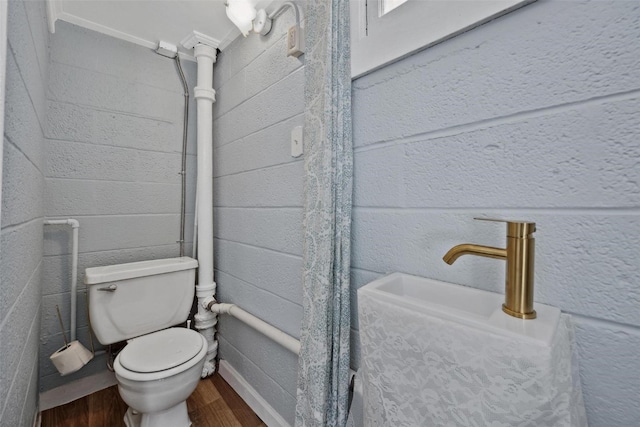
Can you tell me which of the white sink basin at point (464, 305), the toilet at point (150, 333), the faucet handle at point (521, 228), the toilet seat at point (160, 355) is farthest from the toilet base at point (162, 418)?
the faucet handle at point (521, 228)

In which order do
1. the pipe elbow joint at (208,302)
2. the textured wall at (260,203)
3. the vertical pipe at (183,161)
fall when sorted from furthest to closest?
1. the vertical pipe at (183,161)
2. the pipe elbow joint at (208,302)
3. the textured wall at (260,203)

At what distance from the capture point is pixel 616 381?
485 millimetres

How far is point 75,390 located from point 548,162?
2252 mm

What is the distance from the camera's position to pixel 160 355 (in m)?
1.17

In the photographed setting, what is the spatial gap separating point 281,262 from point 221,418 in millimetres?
870

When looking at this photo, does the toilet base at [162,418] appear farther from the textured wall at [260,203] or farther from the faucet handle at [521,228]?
the faucet handle at [521,228]

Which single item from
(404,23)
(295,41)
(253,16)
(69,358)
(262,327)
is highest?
(253,16)

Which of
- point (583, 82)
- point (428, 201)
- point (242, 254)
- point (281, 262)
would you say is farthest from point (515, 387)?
point (242, 254)

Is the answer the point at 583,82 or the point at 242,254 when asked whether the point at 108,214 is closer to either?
the point at 242,254

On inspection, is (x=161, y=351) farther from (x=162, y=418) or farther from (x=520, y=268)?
(x=520, y=268)

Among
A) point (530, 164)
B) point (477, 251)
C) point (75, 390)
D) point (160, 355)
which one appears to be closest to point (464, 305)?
point (477, 251)

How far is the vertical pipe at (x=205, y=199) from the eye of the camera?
5.29ft

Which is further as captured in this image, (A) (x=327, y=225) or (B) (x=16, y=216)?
(A) (x=327, y=225)

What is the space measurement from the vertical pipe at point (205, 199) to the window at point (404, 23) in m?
1.14
